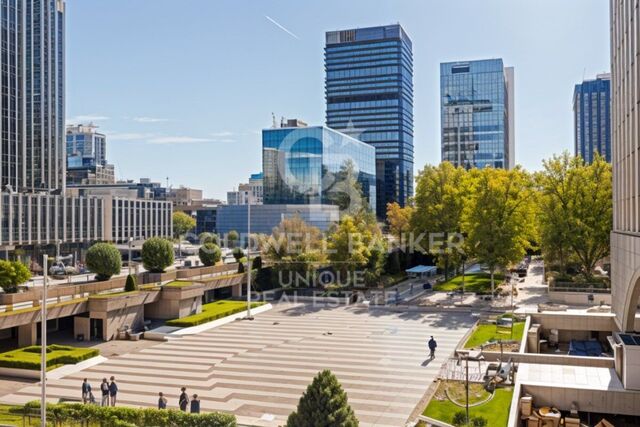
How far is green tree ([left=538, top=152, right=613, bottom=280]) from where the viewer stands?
41.6 metres

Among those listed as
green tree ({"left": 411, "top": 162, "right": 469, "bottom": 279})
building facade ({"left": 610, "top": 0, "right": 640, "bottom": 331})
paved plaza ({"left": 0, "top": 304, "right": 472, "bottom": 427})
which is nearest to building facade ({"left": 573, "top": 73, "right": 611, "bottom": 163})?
green tree ({"left": 411, "top": 162, "right": 469, "bottom": 279})

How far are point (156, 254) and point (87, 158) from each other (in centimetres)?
11890

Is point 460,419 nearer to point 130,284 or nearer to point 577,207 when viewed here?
point 130,284

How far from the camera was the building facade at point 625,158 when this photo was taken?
21.6 metres

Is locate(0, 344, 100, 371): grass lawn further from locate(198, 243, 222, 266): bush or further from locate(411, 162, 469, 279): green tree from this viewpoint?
locate(411, 162, 469, 279): green tree

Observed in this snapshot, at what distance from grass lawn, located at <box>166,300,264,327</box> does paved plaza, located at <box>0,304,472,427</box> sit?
1.05 metres

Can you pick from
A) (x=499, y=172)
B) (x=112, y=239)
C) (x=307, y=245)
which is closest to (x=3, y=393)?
(x=307, y=245)

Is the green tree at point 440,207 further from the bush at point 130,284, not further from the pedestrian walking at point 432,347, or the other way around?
the bush at point 130,284

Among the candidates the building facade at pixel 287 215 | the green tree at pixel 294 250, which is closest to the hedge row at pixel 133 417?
the green tree at pixel 294 250

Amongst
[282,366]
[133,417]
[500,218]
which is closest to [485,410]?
[282,366]

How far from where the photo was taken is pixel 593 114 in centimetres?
17225

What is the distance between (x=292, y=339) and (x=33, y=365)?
1195 centimetres

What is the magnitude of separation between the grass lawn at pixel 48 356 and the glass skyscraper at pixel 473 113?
110m

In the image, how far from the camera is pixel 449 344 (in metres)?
28.2
